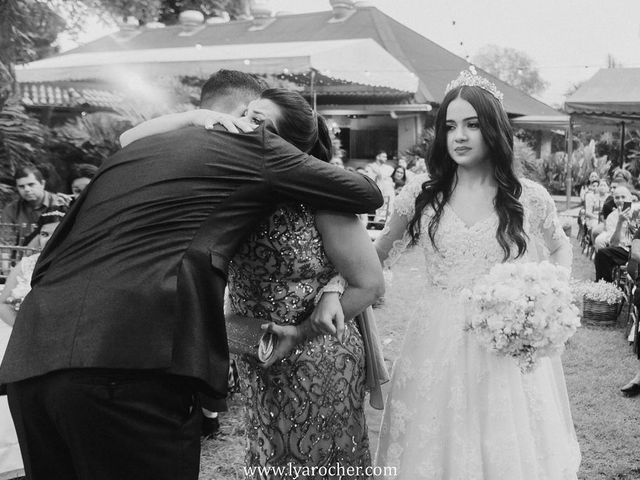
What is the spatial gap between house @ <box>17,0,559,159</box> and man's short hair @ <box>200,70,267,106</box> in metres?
7.95

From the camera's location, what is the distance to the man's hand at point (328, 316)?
2.17m

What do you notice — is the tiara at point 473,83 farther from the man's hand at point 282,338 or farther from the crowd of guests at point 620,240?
the crowd of guests at point 620,240

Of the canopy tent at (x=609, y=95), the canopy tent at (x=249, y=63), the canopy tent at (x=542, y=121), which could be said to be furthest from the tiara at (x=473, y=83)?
the canopy tent at (x=542, y=121)

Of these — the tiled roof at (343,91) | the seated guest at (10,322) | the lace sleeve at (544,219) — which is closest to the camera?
the lace sleeve at (544,219)

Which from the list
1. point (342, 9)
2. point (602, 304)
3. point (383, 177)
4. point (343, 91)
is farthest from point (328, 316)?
point (342, 9)

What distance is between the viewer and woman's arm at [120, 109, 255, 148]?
1.97 m

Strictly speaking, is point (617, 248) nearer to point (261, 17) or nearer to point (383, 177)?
point (383, 177)

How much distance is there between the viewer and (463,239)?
3.02m

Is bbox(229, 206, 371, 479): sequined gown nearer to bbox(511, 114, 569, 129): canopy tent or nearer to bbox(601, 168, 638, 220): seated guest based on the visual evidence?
bbox(601, 168, 638, 220): seated guest

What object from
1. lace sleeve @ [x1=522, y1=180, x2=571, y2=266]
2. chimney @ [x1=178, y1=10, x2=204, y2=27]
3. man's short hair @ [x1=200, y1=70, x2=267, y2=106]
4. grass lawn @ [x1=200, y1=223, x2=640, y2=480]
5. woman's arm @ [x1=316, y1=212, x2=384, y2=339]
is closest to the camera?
woman's arm @ [x1=316, y1=212, x2=384, y2=339]

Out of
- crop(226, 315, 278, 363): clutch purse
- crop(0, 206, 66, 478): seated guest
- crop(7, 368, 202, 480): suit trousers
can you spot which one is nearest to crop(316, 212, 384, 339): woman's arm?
crop(226, 315, 278, 363): clutch purse

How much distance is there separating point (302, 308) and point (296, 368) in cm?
21

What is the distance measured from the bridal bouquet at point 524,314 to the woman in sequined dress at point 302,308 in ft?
1.70

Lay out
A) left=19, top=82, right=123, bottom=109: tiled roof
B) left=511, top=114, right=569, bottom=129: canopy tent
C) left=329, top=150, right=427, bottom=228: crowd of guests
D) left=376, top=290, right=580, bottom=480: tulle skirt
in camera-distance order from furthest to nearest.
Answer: left=511, top=114, right=569, bottom=129: canopy tent
left=19, top=82, right=123, bottom=109: tiled roof
left=329, top=150, right=427, bottom=228: crowd of guests
left=376, top=290, right=580, bottom=480: tulle skirt
